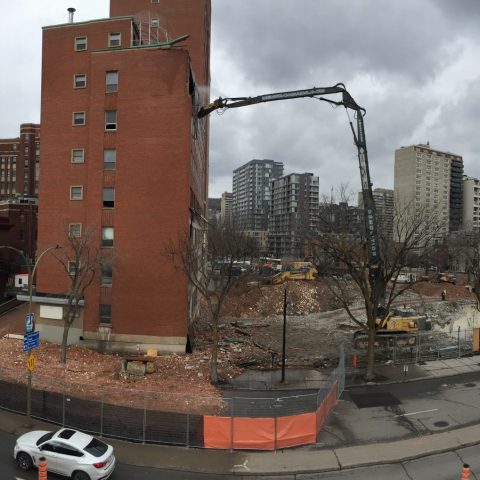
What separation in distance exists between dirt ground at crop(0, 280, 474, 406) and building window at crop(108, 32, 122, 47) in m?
23.5

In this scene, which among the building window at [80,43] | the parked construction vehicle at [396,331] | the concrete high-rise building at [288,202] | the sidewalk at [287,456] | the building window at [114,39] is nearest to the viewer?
the sidewalk at [287,456]

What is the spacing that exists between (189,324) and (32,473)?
65.7ft

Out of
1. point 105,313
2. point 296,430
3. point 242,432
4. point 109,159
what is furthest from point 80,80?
point 296,430

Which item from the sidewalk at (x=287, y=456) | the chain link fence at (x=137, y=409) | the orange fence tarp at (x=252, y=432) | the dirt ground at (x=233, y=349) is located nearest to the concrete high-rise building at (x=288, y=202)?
the dirt ground at (x=233, y=349)

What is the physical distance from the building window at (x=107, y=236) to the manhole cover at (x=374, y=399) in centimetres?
2035

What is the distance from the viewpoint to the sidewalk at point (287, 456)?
15430 millimetres

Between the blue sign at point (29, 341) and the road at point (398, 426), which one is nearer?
the road at point (398, 426)

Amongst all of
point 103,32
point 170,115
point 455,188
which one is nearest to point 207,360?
point 170,115

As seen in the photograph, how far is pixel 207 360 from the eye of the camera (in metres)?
30.5

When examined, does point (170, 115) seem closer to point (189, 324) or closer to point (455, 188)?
point (189, 324)

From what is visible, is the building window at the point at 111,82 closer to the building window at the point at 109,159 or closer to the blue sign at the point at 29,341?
the building window at the point at 109,159

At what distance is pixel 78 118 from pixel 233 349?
2162 centimetres

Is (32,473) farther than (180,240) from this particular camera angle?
No

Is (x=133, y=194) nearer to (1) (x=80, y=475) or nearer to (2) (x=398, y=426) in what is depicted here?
(1) (x=80, y=475)
